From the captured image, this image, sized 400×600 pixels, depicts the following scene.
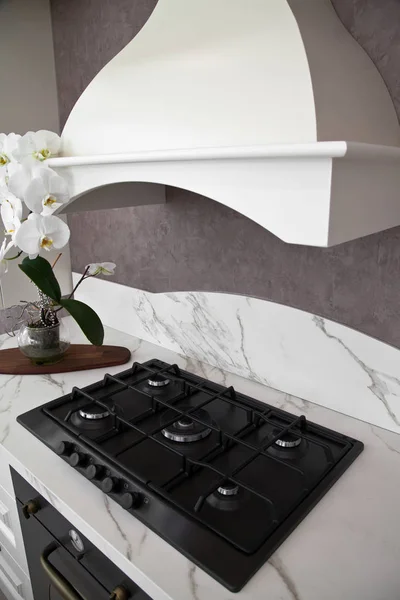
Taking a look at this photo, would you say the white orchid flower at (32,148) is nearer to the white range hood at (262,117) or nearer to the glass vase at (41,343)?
the white range hood at (262,117)

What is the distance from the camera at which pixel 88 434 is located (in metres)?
1.05

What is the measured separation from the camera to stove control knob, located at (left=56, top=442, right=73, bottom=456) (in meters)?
0.98

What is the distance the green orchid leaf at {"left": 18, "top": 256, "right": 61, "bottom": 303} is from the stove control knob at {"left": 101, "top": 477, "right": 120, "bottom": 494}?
23.7 inches

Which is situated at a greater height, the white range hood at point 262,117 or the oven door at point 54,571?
the white range hood at point 262,117

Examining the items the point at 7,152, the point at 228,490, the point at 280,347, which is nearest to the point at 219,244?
the point at 280,347

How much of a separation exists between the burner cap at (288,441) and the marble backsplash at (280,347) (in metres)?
0.19

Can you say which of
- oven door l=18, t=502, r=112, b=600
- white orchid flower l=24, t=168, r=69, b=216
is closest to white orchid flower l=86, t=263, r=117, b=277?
white orchid flower l=24, t=168, r=69, b=216

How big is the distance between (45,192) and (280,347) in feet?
2.30

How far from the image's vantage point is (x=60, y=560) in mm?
959

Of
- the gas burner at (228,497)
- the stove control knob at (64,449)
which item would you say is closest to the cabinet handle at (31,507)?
the stove control knob at (64,449)

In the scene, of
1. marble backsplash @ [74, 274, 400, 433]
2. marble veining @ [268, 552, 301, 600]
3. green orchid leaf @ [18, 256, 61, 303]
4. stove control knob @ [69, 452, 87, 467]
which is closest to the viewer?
marble veining @ [268, 552, 301, 600]

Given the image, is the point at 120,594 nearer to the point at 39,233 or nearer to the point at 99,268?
the point at 39,233

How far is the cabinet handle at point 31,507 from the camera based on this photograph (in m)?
0.99

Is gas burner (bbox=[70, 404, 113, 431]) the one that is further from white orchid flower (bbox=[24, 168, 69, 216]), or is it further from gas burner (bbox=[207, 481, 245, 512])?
white orchid flower (bbox=[24, 168, 69, 216])
